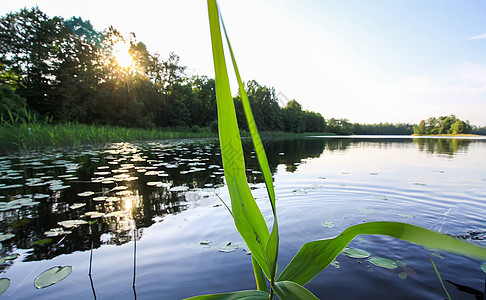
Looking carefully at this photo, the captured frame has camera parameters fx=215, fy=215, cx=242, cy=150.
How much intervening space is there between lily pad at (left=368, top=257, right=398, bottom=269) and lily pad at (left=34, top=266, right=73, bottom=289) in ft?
5.19

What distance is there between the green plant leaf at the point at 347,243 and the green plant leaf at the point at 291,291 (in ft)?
0.13

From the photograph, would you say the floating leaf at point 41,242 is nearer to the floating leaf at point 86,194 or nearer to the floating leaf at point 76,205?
the floating leaf at point 76,205

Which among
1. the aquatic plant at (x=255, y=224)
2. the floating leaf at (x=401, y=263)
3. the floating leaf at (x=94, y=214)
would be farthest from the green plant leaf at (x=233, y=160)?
the floating leaf at (x=94, y=214)

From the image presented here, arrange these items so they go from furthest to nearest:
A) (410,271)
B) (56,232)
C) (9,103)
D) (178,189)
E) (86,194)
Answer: (9,103), (178,189), (86,194), (56,232), (410,271)

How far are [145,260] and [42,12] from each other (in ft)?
95.4

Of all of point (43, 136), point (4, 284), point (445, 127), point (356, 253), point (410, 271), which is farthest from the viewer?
point (445, 127)

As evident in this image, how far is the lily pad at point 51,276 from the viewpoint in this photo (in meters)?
0.97

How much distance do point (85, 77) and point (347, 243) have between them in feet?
84.4

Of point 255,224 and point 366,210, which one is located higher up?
point 255,224

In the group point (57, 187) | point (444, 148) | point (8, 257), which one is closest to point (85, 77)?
point (57, 187)

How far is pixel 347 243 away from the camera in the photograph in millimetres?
474

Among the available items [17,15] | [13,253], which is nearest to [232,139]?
[13,253]

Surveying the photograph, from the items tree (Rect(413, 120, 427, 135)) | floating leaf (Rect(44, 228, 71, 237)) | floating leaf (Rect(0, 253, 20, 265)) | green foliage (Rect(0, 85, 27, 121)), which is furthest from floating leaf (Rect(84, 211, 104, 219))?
tree (Rect(413, 120, 427, 135))

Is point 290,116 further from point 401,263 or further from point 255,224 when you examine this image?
point 255,224
